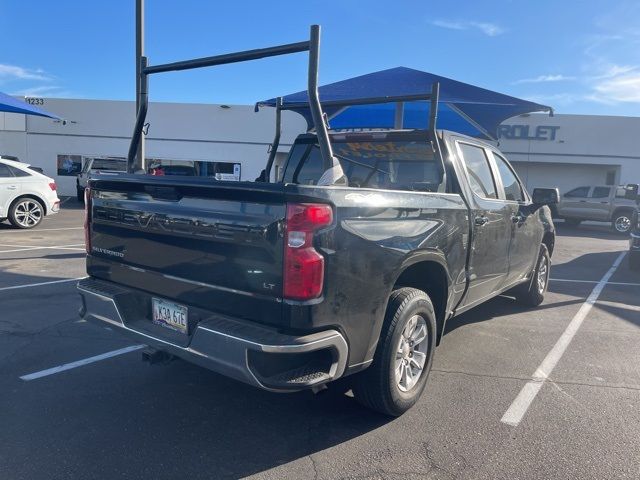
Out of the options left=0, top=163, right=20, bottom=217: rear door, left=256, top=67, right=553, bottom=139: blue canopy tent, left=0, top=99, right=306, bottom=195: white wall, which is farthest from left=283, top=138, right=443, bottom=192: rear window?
left=0, top=99, right=306, bottom=195: white wall

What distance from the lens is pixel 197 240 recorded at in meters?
3.16

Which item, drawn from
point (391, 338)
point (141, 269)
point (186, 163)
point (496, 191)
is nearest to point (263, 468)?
point (391, 338)

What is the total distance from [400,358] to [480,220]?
152cm

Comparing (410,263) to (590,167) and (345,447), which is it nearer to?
(345,447)

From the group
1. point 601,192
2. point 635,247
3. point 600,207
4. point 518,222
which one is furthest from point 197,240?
point 601,192

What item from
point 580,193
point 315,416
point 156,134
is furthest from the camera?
point 156,134

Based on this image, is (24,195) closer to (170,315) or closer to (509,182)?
(170,315)

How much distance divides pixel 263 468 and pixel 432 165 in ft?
9.06

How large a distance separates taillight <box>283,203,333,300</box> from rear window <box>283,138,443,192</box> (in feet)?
6.32

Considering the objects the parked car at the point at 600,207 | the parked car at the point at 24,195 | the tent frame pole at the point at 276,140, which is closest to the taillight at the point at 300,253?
the tent frame pole at the point at 276,140

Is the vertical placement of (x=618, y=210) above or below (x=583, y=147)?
below

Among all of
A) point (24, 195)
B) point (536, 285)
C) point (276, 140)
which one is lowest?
point (536, 285)

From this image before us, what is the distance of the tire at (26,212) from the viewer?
41.5ft

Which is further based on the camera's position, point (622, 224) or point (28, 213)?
point (622, 224)
